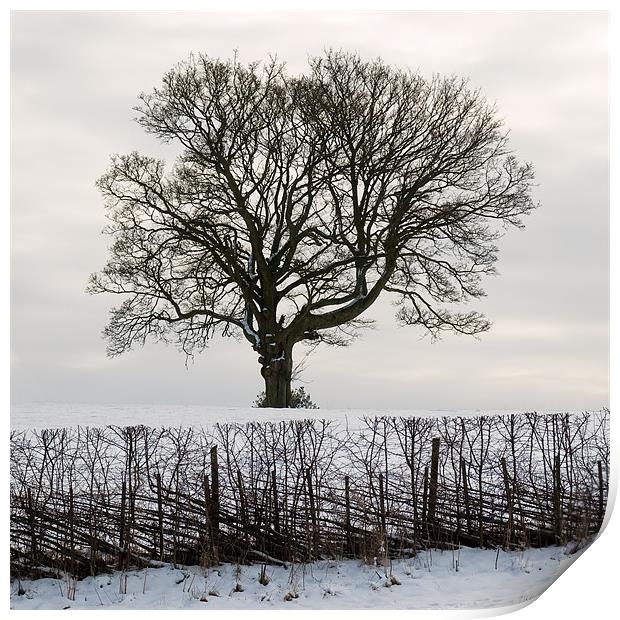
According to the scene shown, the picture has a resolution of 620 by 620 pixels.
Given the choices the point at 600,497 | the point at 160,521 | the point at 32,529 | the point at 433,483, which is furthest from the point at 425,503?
the point at 32,529

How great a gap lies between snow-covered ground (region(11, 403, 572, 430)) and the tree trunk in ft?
0.56

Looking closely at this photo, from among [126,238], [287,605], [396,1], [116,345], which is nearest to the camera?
[287,605]

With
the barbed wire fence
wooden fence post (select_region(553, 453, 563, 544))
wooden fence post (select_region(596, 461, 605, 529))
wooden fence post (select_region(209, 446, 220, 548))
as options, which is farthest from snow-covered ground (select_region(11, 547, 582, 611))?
Answer: wooden fence post (select_region(596, 461, 605, 529))

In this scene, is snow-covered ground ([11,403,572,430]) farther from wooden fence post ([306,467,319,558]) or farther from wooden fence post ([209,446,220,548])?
wooden fence post ([306,467,319,558])

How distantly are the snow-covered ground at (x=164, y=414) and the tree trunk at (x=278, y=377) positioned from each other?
170 millimetres

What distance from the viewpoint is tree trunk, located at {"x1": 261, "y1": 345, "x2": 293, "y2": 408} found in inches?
330

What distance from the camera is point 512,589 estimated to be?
6.43 metres

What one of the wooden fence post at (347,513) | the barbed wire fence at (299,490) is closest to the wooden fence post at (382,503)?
the barbed wire fence at (299,490)

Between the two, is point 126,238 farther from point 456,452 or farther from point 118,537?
point 456,452

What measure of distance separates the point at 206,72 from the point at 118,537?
389cm

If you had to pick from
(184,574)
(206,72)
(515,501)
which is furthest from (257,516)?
(206,72)

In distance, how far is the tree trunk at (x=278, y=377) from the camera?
27.5 feet

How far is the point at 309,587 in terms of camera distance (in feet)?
20.5

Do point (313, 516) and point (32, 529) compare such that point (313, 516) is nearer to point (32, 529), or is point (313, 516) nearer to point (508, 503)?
point (508, 503)
